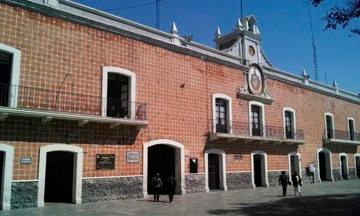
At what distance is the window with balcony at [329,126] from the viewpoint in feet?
92.2

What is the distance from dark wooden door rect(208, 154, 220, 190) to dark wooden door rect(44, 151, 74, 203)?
7.96 meters

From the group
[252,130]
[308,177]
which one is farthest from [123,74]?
[308,177]

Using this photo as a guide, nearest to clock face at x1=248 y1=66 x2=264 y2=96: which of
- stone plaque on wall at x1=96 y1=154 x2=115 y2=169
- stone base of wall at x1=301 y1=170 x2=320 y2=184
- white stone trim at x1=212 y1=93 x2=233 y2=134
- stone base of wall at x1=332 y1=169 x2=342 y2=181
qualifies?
white stone trim at x1=212 y1=93 x2=233 y2=134

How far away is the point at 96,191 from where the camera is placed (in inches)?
537

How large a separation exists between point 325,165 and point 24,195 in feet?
77.8

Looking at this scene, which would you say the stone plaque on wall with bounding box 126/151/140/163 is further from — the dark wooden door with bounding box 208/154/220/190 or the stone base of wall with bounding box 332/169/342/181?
the stone base of wall with bounding box 332/169/342/181

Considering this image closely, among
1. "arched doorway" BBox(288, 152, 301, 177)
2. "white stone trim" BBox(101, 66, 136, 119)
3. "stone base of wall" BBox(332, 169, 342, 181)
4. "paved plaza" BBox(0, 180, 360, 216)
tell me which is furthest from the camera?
"stone base of wall" BBox(332, 169, 342, 181)

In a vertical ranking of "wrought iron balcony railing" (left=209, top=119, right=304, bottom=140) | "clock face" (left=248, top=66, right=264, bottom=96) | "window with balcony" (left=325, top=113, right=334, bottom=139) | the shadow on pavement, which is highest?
"clock face" (left=248, top=66, right=264, bottom=96)

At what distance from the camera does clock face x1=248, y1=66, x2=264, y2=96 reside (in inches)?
865

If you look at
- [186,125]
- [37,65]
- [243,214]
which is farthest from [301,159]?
[37,65]

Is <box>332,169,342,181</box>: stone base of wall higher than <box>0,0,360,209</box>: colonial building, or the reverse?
<box>0,0,360,209</box>: colonial building

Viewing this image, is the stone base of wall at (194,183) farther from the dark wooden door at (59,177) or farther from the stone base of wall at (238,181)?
the dark wooden door at (59,177)

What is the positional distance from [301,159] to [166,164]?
40.2 feet

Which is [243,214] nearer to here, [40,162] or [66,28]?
[40,162]
